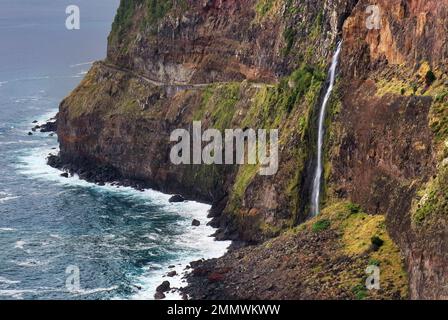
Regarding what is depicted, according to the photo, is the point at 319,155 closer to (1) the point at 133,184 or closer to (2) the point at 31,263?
(2) the point at 31,263

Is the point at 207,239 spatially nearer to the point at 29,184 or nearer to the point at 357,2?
the point at 357,2

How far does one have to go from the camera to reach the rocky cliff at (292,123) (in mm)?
73000

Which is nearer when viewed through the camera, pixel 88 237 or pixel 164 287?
pixel 164 287

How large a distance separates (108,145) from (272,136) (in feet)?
139

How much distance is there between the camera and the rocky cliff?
240 feet

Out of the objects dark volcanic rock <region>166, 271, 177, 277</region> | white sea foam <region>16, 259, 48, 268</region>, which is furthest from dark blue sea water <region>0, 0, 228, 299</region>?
dark volcanic rock <region>166, 271, 177, 277</region>

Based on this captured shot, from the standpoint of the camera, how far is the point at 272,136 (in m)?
105

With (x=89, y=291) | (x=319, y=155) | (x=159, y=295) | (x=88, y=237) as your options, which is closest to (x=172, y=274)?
(x=159, y=295)

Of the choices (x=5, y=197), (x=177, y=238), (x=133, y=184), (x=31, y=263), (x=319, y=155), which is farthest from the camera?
(x=133, y=184)

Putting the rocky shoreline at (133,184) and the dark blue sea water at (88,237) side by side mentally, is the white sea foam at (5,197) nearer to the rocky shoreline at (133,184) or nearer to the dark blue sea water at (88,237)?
the dark blue sea water at (88,237)

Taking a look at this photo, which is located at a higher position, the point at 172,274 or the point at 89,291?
the point at 172,274

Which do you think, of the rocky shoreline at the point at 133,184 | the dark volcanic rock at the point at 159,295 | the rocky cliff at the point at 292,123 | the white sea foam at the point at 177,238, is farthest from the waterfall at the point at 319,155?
the dark volcanic rock at the point at 159,295

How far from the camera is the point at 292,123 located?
10175 centimetres
